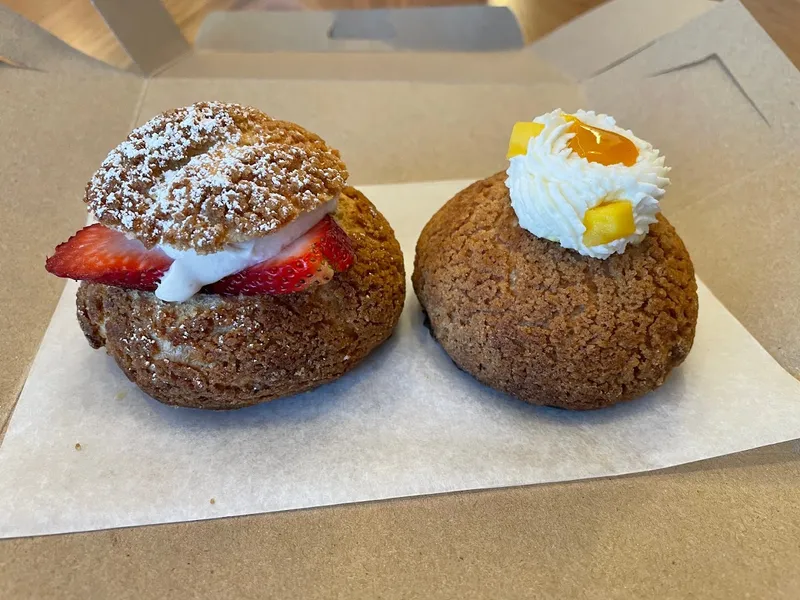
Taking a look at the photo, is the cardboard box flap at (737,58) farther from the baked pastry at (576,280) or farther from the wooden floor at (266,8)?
the baked pastry at (576,280)

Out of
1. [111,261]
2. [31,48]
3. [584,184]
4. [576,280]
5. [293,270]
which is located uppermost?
[31,48]

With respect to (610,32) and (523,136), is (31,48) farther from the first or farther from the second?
(610,32)

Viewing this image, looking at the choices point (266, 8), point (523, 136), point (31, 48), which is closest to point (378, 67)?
point (266, 8)

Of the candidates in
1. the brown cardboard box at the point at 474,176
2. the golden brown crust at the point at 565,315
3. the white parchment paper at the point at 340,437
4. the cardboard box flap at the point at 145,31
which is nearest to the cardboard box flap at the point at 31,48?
the brown cardboard box at the point at 474,176

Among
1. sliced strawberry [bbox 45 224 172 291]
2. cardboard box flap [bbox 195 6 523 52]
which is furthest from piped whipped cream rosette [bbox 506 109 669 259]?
cardboard box flap [bbox 195 6 523 52]

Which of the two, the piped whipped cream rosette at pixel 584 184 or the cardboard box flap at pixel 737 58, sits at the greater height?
the piped whipped cream rosette at pixel 584 184

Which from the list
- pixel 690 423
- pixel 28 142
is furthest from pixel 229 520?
pixel 28 142
